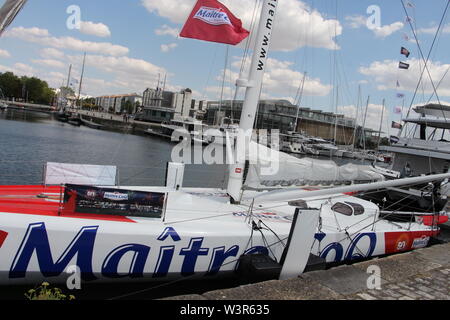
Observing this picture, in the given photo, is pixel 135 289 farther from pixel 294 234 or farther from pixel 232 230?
pixel 294 234

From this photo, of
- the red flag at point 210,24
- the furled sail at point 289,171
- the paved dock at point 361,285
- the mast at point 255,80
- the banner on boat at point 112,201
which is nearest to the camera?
the paved dock at point 361,285

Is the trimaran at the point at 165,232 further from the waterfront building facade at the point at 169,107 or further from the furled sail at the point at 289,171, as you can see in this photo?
the waterfront building facade at the point at 169,107

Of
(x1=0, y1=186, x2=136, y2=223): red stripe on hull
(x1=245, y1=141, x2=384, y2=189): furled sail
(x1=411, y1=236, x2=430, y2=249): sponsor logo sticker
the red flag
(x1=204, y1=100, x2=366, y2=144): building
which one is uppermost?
(x1=204, y1=100, x2=366, y2=144): building

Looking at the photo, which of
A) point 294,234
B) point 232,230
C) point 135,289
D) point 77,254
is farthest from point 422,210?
point 77,254

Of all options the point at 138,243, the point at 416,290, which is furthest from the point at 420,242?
the point at 138,243

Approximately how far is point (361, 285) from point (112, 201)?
14.0 feet

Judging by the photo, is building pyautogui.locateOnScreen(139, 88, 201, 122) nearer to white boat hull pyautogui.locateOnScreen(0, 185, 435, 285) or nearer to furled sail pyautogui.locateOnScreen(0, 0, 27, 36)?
white boat hull pyautogui.locateOnScreen(0, 185, 435, 285)

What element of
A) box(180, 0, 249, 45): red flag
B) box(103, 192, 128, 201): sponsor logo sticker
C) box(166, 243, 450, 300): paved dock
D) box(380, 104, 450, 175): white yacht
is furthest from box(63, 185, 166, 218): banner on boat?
box(380, 104, 450, 175): white yacht

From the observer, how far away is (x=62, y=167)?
752cm

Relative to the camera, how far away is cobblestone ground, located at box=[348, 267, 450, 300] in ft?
15.7

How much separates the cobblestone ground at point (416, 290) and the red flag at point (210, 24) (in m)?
5.47

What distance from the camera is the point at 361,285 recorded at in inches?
202

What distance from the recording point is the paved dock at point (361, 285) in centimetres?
458

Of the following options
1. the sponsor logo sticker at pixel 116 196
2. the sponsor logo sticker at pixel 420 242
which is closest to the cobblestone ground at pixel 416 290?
the sponsor logo sticker at pixel 116 196
